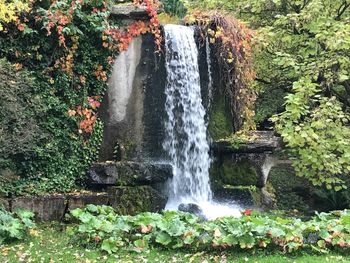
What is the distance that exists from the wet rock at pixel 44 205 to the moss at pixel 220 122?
437 centimetres

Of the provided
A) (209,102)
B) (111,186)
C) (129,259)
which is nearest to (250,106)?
(209,102)

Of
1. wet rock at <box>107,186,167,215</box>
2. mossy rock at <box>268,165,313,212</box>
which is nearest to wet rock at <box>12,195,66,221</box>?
wet rock at <box>107,186,167,215</box>

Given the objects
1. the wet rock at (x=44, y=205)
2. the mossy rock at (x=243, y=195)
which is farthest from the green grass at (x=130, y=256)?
the mossy rock at (x=243, y=195)

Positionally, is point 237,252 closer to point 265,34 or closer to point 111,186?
point 111,186

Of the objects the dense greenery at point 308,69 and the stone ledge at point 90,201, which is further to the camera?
the dense greenery at point 308,69

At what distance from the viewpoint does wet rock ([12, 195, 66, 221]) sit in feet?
26.6

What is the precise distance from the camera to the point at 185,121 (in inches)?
425

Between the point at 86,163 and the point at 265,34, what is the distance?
5359 millimetres

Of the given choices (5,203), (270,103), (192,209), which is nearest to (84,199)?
(5,203)

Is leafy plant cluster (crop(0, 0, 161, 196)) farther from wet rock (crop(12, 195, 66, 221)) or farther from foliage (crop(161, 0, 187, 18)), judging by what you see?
foliage (crop(161, 0, 187, 18))

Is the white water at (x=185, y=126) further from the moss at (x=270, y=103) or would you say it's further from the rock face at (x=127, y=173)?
the moss at (x=270, y=103)

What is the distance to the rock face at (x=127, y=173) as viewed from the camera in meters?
9.11

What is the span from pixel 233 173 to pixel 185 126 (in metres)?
1.66

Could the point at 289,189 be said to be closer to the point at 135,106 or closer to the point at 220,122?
the point at 220,122
